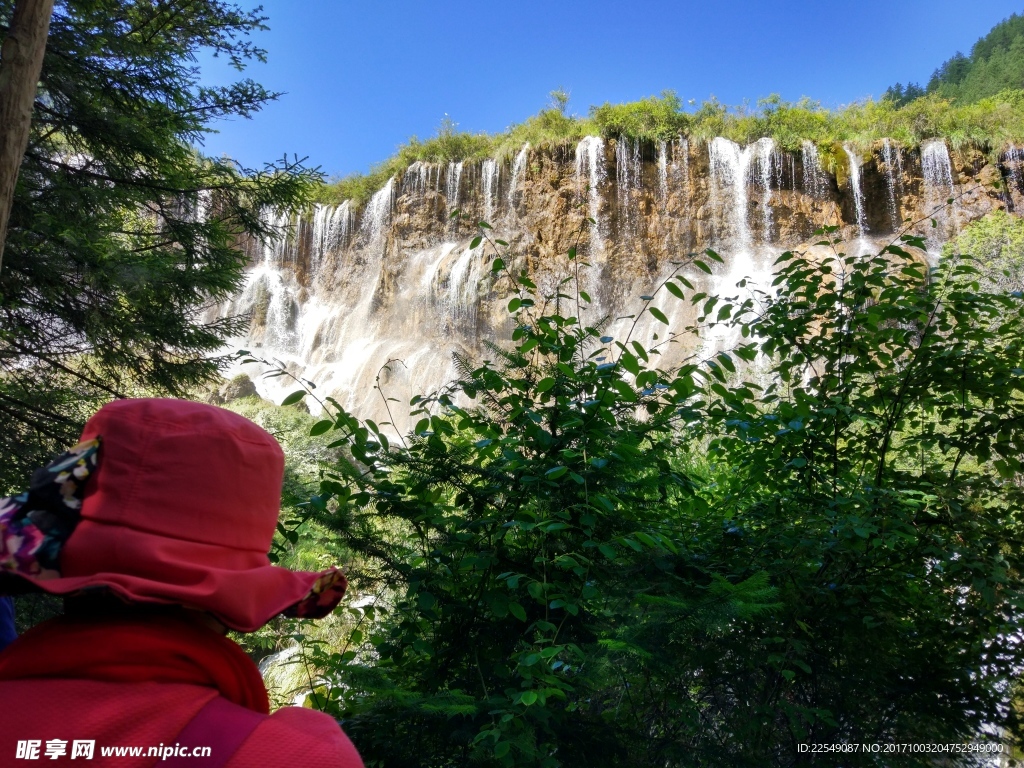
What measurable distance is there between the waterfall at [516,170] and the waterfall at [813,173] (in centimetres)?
1017

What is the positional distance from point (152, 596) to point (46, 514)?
20 cm

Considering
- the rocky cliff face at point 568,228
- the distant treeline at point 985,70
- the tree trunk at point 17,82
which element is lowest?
the tree trunk at point 17,82

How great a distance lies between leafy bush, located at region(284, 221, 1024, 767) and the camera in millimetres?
2045

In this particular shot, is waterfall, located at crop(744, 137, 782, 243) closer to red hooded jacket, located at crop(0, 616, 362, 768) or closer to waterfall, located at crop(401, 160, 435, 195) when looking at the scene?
waterfall, located at crop(401, 160, 435, 195)

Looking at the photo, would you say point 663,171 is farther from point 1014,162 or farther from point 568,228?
point 1014,162

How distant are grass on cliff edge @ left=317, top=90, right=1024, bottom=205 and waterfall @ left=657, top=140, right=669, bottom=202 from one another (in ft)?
1.34

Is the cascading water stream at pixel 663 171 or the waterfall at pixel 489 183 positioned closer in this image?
the cascading water stream at pixel 663 171

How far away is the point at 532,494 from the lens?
229 centimetres

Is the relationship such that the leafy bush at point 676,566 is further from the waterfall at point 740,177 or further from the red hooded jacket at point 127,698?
the waterfall at point 740,177

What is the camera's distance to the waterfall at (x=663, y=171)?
26.3 m

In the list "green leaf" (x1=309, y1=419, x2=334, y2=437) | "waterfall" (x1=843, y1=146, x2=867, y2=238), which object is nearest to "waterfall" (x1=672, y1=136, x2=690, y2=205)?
"waterfall" (x1=843, y1=146, x2=867, y2=238)

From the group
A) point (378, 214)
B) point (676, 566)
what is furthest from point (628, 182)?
point (676, 566)

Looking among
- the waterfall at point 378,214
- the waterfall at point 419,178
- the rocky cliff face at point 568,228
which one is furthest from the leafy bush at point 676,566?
the waterfall at point 378,214

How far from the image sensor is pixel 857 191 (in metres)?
24.5
